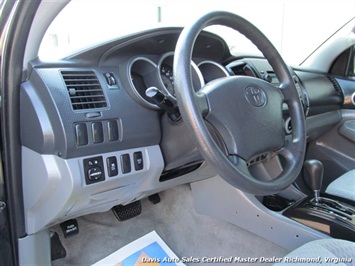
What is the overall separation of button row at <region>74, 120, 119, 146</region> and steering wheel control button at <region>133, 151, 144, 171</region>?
10cm

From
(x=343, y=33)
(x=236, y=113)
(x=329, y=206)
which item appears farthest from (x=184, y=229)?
(x=343, y=33)

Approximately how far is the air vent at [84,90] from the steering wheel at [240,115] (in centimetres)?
29

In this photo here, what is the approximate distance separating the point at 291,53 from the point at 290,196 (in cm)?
108

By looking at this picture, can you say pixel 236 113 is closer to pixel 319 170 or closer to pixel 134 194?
pixel 134 194

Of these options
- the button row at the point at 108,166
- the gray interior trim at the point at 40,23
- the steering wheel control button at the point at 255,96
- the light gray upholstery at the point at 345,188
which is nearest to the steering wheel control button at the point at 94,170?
the button row at the point at 108,166

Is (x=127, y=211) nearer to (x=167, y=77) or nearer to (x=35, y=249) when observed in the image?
(x=35, y=249)

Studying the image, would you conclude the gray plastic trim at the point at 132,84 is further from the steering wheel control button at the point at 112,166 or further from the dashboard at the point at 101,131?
the steering wheel control button at the point at 112,166

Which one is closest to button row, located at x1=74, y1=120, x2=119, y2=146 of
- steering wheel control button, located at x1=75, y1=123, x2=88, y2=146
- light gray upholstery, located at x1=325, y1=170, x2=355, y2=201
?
steering wheel control button, located at x1=75, y1=123, x2=88, y2=146

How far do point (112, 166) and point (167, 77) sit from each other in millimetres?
365

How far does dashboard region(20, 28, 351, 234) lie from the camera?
0.86 m

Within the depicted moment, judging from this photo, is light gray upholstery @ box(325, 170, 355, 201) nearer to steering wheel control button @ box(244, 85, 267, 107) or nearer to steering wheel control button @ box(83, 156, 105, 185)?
steering wheel control button @ box(244, 85, 267, 107)

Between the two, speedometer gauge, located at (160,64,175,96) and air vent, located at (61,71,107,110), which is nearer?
air vent, located at (61,71,107,110)

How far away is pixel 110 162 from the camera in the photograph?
957 millimetres

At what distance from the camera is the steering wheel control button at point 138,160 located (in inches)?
40.4
